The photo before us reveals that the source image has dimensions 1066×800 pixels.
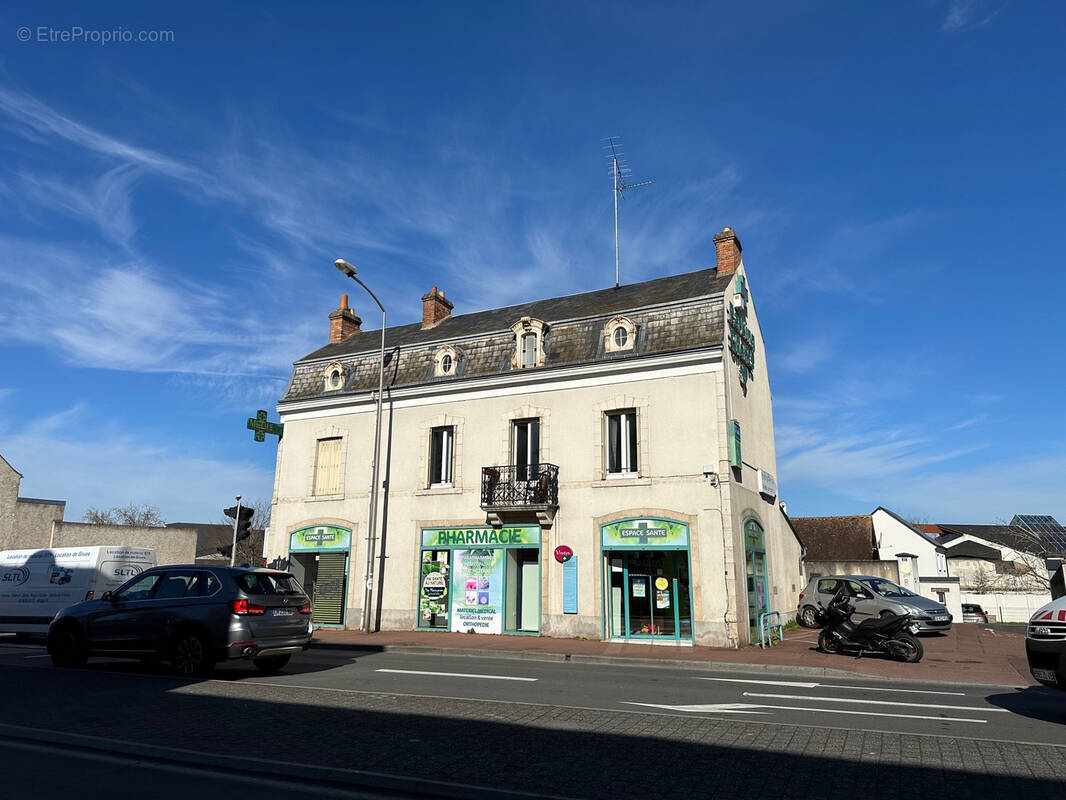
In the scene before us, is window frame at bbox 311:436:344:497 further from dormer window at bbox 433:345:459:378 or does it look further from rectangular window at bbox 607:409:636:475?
rectangular window at bbox 607:409:636:475

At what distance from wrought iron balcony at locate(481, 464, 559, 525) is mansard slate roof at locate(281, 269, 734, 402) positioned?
2964 millimetres

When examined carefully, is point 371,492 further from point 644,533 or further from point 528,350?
point 644,533

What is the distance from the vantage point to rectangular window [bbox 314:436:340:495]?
944 inches

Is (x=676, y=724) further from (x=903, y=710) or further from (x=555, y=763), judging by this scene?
(x=903, y=710)

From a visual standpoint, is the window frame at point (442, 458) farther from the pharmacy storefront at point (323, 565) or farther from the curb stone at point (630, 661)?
the curb stone at point (630, 661)

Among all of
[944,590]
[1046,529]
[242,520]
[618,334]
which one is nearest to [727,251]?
[618,334]

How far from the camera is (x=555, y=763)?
581cm

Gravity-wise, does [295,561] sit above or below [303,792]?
above

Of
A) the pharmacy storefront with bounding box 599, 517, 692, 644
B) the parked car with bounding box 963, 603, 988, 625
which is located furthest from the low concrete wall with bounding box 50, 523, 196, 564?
the parked car with bounding box 963, 603, 988, 625

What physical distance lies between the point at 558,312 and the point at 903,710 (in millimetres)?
16483

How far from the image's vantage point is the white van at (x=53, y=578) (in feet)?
62.4

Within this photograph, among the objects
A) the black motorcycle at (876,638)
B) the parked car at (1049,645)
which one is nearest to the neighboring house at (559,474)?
the black motorcycle at (876,638)

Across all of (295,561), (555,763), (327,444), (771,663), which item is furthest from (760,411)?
(555,763)

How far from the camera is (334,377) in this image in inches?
976
